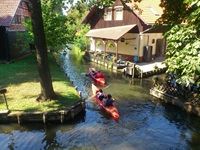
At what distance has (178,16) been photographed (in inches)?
349

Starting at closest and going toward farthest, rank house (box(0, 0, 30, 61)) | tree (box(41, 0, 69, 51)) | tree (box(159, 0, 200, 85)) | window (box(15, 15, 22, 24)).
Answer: tree (box(159, 0, 200, 85)), tree (box(41, 0, 69, 51)), house (box(0, 0, 30, 61)), window (box(15, 15, 22, 24))

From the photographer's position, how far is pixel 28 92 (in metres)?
13.4

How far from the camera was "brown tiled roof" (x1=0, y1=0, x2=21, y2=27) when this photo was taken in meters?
20.5

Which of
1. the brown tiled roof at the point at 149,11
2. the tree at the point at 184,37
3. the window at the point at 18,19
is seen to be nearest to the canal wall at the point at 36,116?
the tree at the point at 184,37

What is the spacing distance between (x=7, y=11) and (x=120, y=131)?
18.4m

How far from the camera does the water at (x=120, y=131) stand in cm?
931

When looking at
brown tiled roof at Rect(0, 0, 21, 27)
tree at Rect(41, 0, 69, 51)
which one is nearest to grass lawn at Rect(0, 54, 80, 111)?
tree at Rect(41, 0, 69, 51)

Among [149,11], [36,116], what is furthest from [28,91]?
[149,11]

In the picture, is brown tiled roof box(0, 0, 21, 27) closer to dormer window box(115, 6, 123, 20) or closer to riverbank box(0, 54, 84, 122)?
riverbank box(0, 54, 84, 122)

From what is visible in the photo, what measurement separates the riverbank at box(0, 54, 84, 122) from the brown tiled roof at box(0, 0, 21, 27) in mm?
4709

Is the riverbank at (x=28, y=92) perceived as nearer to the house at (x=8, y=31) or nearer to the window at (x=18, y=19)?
the house at (x=8, y=31)

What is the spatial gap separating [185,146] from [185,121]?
2.70 metres

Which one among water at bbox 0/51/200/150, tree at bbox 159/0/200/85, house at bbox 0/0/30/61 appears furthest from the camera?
house at bbox 0/0/30/61

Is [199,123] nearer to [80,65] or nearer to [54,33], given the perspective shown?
[54,33]
